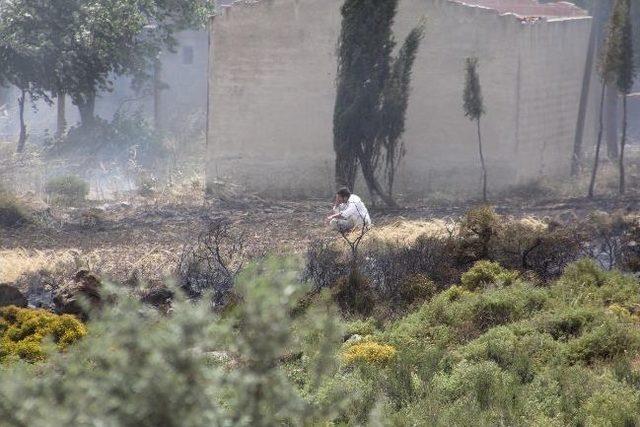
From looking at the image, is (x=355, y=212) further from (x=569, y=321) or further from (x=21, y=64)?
(x=21, y=64)

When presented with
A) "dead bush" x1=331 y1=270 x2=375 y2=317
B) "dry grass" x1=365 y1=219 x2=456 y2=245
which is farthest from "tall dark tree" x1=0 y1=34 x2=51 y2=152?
"dead bush" x1=331 y1=270 x2=375 y2=317

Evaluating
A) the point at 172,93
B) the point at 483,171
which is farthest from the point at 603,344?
the point at 172,93

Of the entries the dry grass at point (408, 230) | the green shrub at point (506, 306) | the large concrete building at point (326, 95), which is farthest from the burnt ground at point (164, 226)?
the green shrub at point (506, 306)

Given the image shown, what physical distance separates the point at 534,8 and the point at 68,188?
14643 mm

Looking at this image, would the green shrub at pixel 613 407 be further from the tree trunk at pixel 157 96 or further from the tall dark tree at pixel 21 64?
the tree trunk at pixel 157 96

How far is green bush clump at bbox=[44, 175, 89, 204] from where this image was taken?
23264mm

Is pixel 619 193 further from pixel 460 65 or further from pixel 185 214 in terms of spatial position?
pixel 185 214

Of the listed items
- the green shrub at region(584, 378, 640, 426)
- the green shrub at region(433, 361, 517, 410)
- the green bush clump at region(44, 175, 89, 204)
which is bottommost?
the green bush clump at region(44, 175, 89, 204)

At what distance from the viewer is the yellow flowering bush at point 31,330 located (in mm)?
11117

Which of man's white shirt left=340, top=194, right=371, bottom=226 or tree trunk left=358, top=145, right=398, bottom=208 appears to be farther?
tree trunk left=358, top=145, right=398, bottom=208

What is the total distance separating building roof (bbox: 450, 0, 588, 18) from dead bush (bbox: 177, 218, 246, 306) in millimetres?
15717

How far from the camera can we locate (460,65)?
23.4 metres

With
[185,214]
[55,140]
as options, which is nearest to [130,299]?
[185,214]

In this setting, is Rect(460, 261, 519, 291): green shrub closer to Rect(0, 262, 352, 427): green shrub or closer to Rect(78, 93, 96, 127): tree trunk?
Rect(0, 262, 352, 427): green shrub
